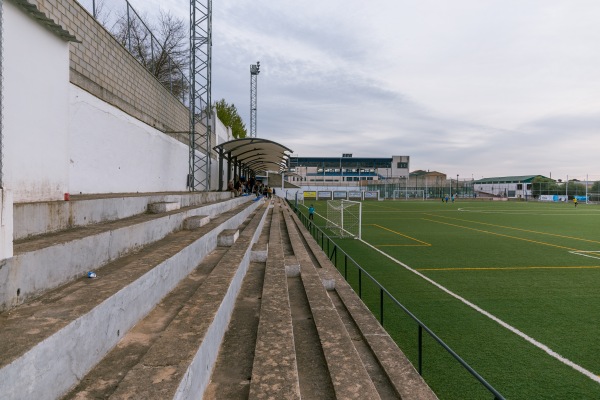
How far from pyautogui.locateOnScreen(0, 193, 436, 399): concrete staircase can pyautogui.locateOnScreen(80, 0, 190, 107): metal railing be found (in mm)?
6961

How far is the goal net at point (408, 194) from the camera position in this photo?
77.2 metres

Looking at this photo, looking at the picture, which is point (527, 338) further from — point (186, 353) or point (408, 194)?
point (408, 194)

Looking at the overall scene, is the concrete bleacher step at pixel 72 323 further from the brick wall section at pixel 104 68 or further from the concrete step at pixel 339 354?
the brick wall section at pixel 104 68

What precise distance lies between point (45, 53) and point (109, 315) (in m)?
3.72

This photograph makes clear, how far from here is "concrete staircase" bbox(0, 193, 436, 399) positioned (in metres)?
2.22

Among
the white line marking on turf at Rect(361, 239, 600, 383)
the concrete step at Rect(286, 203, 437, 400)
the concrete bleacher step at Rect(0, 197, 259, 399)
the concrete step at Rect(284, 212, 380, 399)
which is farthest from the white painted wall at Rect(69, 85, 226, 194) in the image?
the white line marking on turf at Rect(361, 239, 600, 383)

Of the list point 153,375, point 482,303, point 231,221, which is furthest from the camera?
point 231,221

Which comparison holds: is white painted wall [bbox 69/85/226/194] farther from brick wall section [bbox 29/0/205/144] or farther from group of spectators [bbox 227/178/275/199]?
group of spectators [bbox 227/178/275/199]

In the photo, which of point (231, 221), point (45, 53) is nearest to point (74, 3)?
point (45, 53)

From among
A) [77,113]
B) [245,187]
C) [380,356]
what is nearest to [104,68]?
[77,113]

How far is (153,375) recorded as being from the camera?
2334 mm

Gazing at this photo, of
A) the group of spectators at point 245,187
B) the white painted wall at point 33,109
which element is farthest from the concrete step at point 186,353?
the group of spectators at point 245,187

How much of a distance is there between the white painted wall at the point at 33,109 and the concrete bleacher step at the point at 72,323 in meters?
1.12

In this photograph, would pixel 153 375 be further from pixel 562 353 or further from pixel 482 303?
pixel 482 303
